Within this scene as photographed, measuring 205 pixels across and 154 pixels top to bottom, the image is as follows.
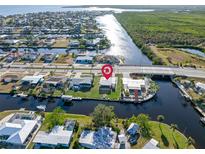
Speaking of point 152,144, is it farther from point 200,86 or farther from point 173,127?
point 200,86

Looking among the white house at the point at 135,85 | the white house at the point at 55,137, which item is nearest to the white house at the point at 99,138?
the white house at the point at 55,137

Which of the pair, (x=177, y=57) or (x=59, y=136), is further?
(x=177, y=57)

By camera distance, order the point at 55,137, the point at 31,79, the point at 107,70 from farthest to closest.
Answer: the point at 107,70 < the point at 31,79 < the point at 55,137

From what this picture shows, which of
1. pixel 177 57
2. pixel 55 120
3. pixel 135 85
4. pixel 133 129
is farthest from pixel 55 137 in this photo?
pixel 177 57

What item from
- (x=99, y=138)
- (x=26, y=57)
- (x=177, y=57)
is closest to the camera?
(x=99, y=138)

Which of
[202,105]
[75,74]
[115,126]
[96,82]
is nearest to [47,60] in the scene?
[75,74]

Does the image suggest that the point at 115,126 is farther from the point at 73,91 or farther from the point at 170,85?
the point at 170,85

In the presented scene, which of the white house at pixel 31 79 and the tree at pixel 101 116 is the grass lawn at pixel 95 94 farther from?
the tree at pixel 101 116

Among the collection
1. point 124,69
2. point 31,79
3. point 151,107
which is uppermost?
point 31,79
